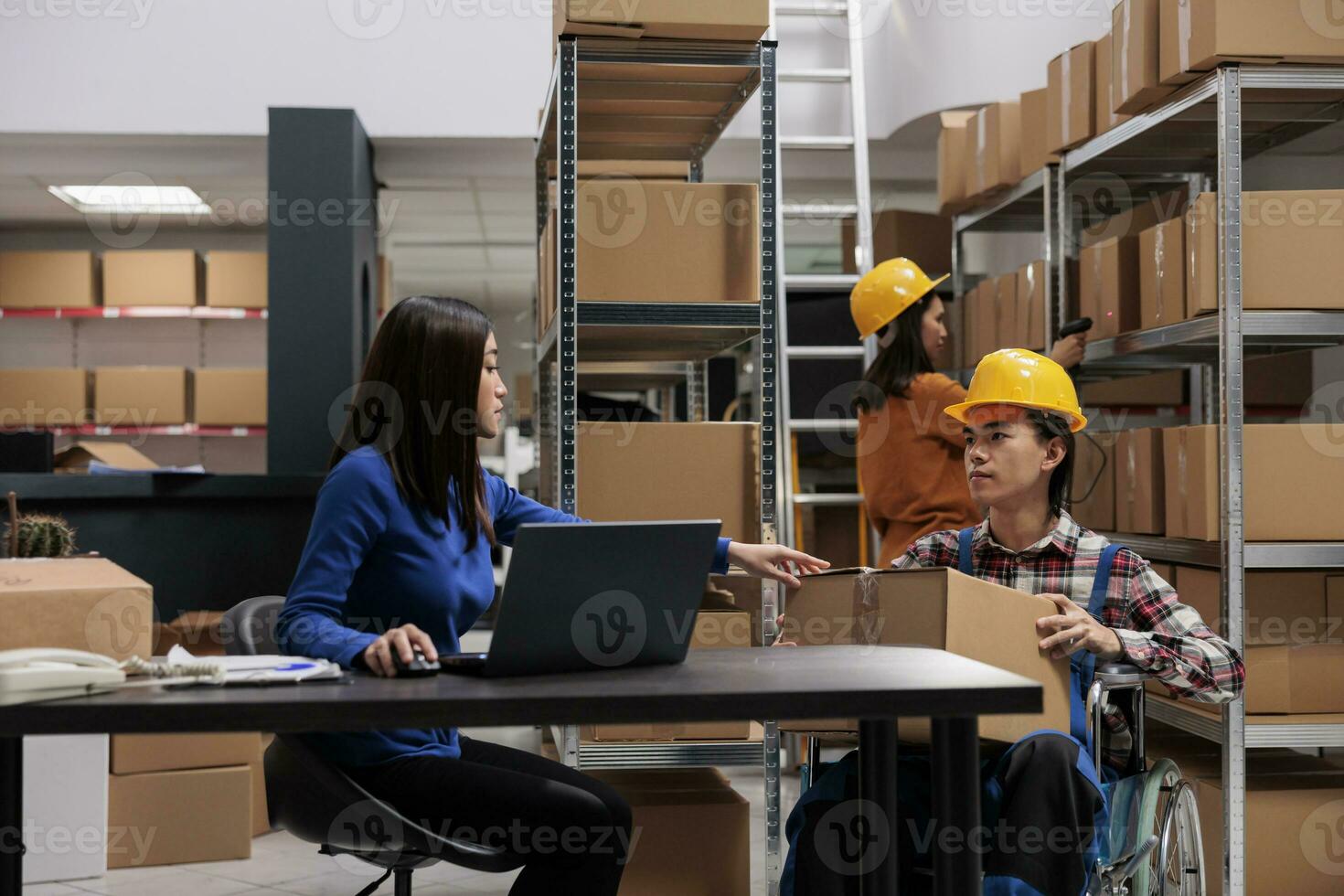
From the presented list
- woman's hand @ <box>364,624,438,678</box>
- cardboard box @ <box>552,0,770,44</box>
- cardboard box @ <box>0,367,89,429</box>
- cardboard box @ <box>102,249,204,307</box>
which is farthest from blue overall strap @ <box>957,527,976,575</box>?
cardboard box @ <box>0,367,89,429</box>

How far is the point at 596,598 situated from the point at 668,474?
53.0 inches

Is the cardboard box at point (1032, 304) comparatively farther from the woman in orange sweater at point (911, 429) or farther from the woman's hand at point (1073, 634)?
the woman's hand at point (1073, 634)

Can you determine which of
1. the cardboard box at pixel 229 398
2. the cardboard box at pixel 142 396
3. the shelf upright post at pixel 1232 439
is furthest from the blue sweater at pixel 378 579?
the cardboard box at pixel 142 396

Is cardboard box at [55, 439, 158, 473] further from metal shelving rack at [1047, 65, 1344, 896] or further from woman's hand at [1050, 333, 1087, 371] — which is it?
metal shelving rack at [1047, 65, 1344, 896]

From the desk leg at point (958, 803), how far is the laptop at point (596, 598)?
0.37 m

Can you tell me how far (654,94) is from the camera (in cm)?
319

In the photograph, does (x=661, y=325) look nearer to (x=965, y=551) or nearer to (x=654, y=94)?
(x=654, y=94)

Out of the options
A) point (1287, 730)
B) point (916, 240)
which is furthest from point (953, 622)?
point (916, 240)

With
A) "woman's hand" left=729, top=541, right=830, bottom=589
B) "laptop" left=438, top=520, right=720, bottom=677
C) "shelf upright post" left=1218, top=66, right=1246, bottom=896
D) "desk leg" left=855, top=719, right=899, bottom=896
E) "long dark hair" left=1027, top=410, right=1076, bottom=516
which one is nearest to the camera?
"laptop" left=438, top=520, right=720, bottom=677

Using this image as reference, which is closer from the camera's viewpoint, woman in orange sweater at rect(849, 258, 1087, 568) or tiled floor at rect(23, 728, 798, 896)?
tiled floor at rect(23, 728, 798, 896)

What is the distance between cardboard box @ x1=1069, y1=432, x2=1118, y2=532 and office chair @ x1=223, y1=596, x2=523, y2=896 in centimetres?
234

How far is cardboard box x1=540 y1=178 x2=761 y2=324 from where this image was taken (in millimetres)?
2889

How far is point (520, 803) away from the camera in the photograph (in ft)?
5.71

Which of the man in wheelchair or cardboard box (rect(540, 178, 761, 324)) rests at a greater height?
cardboard box (rect(540, 178, 761, 324))
